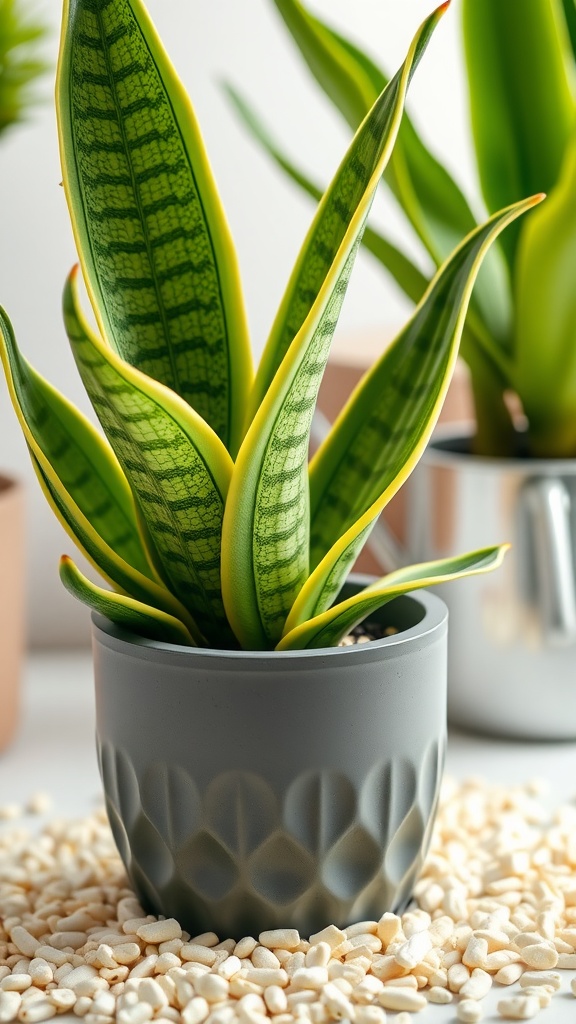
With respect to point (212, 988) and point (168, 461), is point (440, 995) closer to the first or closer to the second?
point (212, 988)

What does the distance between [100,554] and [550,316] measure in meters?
0.32

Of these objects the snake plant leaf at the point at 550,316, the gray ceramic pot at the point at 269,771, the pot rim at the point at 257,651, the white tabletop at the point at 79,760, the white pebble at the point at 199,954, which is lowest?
the white tabletop at the point at 79,760

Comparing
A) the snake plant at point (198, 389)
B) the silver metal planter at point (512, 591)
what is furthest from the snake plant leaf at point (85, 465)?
the silver metal planter at point (512, 591)

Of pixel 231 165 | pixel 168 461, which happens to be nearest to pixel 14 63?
pixel 231 165

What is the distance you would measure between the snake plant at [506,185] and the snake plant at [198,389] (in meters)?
0.19

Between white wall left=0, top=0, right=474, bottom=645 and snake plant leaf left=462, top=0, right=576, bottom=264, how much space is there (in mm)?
239

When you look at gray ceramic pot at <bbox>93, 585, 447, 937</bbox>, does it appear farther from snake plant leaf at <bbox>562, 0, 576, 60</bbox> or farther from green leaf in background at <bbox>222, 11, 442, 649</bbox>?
snake plant leaf at <bbox>562, 0, 576, 60</bbox>

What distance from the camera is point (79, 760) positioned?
2.34 ft

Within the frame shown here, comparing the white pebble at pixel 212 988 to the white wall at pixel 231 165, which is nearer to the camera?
the white pebble at pixel 212 988

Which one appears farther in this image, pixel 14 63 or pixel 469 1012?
pixel 14 63

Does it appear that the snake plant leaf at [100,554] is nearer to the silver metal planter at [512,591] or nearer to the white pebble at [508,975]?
the white pebble at [508,975]

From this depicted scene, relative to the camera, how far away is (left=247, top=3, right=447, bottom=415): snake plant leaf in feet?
1.27

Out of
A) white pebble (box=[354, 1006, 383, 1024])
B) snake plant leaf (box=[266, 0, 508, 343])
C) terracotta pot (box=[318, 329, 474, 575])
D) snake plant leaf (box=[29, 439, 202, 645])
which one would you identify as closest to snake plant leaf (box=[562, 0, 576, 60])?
snake plant leaf (box=[266, 0, 508, 343])

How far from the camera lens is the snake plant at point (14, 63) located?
71 cm
